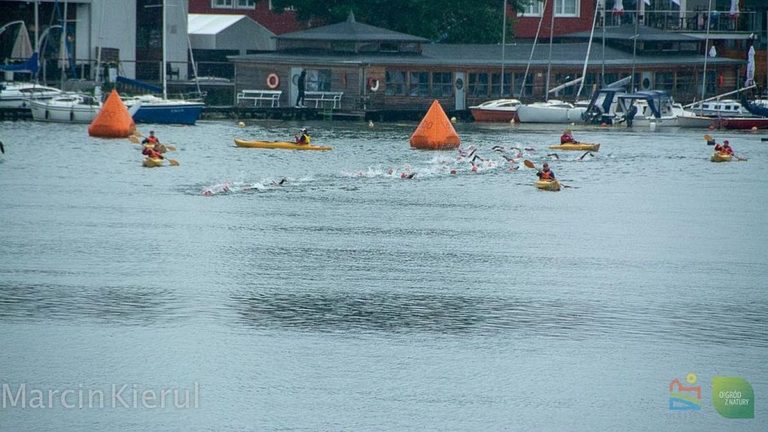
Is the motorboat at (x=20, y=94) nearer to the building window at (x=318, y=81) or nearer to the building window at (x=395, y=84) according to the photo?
the building window at (x=318, y=81)

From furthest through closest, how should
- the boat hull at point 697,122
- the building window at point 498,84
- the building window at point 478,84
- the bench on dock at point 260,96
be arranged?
1. the building window at point 498,84
2. the building window at point 478,84
3. the boat hull at point 697,122
4. the bench on dock at point 260,96

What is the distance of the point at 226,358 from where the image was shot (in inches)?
883

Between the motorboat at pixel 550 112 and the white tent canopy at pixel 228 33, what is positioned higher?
the white tent canopy at pixel 228 33

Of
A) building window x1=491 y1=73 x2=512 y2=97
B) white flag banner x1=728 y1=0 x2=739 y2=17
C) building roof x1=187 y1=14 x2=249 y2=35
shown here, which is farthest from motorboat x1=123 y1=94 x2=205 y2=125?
white flag banner x1=728 y1=0 x2=739 y2=17

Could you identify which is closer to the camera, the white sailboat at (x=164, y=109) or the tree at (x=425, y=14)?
the white sailboat at (x=164, y=109)

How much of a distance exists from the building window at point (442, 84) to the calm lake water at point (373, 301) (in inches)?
1359

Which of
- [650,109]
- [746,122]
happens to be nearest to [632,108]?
[650,109]

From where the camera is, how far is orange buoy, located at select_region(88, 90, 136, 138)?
68.1 m

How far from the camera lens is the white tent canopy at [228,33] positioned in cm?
9162

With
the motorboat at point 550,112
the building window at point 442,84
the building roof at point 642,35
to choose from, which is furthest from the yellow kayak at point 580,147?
the building roof at point 642,35

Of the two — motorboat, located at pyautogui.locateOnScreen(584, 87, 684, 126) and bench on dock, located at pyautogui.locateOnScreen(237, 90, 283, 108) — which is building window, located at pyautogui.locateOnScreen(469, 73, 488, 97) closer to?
motorboat, located at pyautogui.locateOnScreen(584, 87, 684, 126)

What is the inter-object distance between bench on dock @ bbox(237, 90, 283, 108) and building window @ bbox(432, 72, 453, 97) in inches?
370

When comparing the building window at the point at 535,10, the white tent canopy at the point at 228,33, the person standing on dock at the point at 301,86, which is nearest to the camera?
the person standing on dock at the point at 301,86

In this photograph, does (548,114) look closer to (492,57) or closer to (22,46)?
(492,57)
